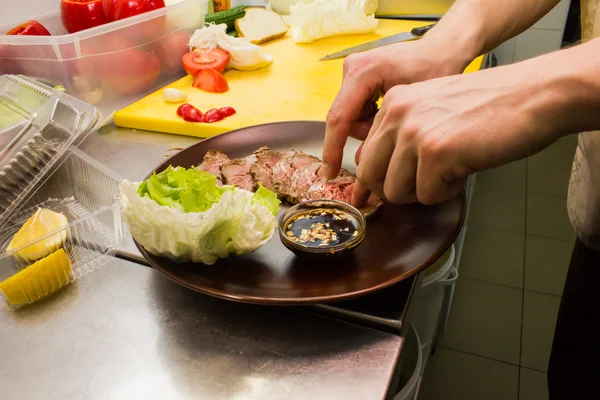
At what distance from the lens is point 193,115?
6.04 feet

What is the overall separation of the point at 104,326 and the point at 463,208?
2.70ft

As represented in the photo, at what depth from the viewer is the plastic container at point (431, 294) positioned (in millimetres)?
1877

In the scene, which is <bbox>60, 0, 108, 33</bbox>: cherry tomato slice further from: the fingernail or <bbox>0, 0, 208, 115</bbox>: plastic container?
the fingernail

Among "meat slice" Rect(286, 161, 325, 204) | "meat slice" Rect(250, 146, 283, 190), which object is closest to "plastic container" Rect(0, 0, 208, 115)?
"meat slice" Rect(250, 146, 283, 190)

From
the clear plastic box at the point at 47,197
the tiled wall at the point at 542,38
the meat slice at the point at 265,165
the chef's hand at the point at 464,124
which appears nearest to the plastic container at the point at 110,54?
the clear plastic box at the point at 47,197

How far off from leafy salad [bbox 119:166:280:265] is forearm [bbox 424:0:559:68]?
67 centimetres

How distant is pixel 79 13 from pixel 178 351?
5.30 feet

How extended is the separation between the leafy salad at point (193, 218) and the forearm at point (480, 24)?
67cm

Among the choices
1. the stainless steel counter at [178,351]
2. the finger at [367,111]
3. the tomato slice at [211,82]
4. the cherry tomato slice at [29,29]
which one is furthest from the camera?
the tomato slice at [211,82]

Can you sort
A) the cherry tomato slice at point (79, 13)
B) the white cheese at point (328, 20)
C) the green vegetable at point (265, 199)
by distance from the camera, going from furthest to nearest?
the white cheese at point (328, 20) < the cherry tomato slice at point (79, 13) < the green vegetable at point (265, 199)

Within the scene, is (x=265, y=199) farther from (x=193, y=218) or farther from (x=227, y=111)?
(x=227, y=111)

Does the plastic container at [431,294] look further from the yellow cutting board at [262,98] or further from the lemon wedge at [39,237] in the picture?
the lemon wedge at [39,237]

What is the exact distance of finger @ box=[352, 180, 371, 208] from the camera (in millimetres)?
→ 1195

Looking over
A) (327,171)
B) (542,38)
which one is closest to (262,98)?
(327,171)
